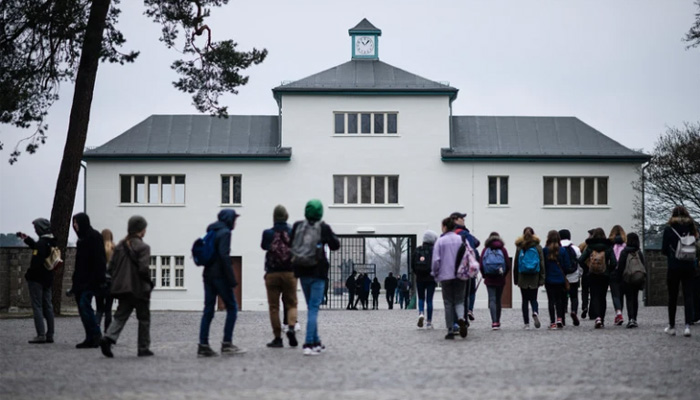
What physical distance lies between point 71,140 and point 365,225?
2036 cm

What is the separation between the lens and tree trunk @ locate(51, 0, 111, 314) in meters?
28.8

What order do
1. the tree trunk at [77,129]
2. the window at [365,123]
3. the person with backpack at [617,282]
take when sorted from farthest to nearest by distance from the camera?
the window at [365,123] < the tree trunk at [77,129] < the person with backpack at [617,282]

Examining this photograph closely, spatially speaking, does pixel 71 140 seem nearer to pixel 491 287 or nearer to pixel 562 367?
pixel 491 287

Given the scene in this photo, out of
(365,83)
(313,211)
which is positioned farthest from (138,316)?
(365,83)

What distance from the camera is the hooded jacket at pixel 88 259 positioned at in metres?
15.8

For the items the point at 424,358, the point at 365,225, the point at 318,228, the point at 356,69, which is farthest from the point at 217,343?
the point at 356,69

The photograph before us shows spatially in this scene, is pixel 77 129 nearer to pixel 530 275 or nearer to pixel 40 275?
pixel 40 275

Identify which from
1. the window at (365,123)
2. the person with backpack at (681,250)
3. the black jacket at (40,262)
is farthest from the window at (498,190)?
the black jacket at (40,262)

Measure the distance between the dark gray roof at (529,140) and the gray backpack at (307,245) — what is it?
110 ft

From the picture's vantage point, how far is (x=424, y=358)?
43.9 ft

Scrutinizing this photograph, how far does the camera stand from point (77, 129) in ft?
95.3

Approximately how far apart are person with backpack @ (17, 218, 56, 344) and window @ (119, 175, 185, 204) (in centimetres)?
3049

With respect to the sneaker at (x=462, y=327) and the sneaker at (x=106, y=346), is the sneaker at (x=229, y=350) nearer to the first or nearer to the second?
the sneaker at (x=106, y=346)

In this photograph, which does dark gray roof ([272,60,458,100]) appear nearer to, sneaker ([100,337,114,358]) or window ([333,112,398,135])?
window ([333,112,398,135])
